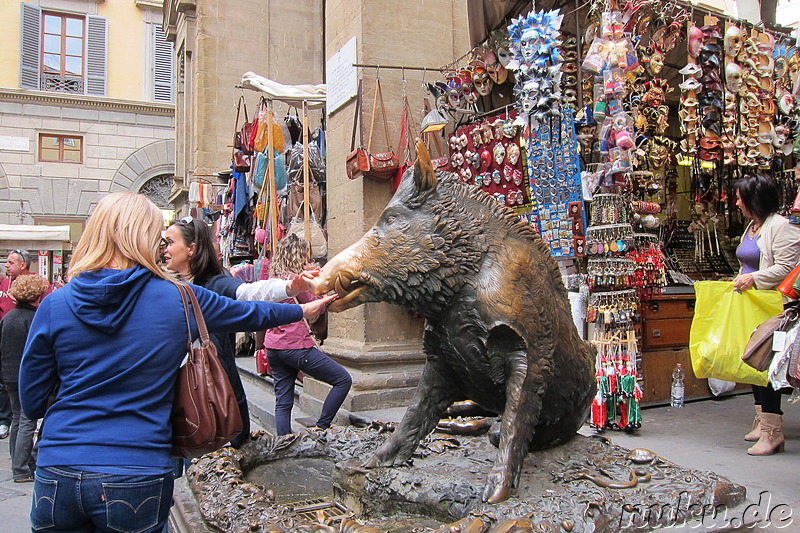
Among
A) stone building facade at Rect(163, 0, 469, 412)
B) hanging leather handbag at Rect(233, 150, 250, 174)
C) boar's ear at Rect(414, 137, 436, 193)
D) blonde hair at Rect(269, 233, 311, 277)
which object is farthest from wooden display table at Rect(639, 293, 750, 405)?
hanging leather handbag at Rect(233, 150, 250, 174)

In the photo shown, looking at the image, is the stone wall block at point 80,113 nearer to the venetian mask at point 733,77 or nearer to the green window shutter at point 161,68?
the green window shutter at point 161,68

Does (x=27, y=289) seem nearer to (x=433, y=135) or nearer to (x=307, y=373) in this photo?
(x=307, y=373)

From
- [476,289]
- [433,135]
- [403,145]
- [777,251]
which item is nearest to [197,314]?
[476,289]

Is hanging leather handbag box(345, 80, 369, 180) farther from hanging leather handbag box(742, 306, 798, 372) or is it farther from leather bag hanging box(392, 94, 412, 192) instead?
hanging leather handbag box(742, 306, 798, 372)

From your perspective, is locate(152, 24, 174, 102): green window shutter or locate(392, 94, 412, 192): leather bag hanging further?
locate(152, 24, 174, 102): green window shutter

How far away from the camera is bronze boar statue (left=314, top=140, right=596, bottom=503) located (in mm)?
2576

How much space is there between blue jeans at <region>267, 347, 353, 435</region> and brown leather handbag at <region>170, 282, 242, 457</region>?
2.86 m

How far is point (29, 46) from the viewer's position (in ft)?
63.9

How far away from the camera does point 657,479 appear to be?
2725 mm

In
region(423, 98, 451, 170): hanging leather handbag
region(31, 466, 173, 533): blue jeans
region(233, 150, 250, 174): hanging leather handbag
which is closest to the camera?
region(31, 466, 173, 533): blue jeans

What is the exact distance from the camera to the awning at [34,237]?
1598 centimetres

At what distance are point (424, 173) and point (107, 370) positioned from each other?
1.43m

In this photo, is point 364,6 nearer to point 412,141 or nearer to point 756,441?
point 412,141

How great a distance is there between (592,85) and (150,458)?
504 cm
